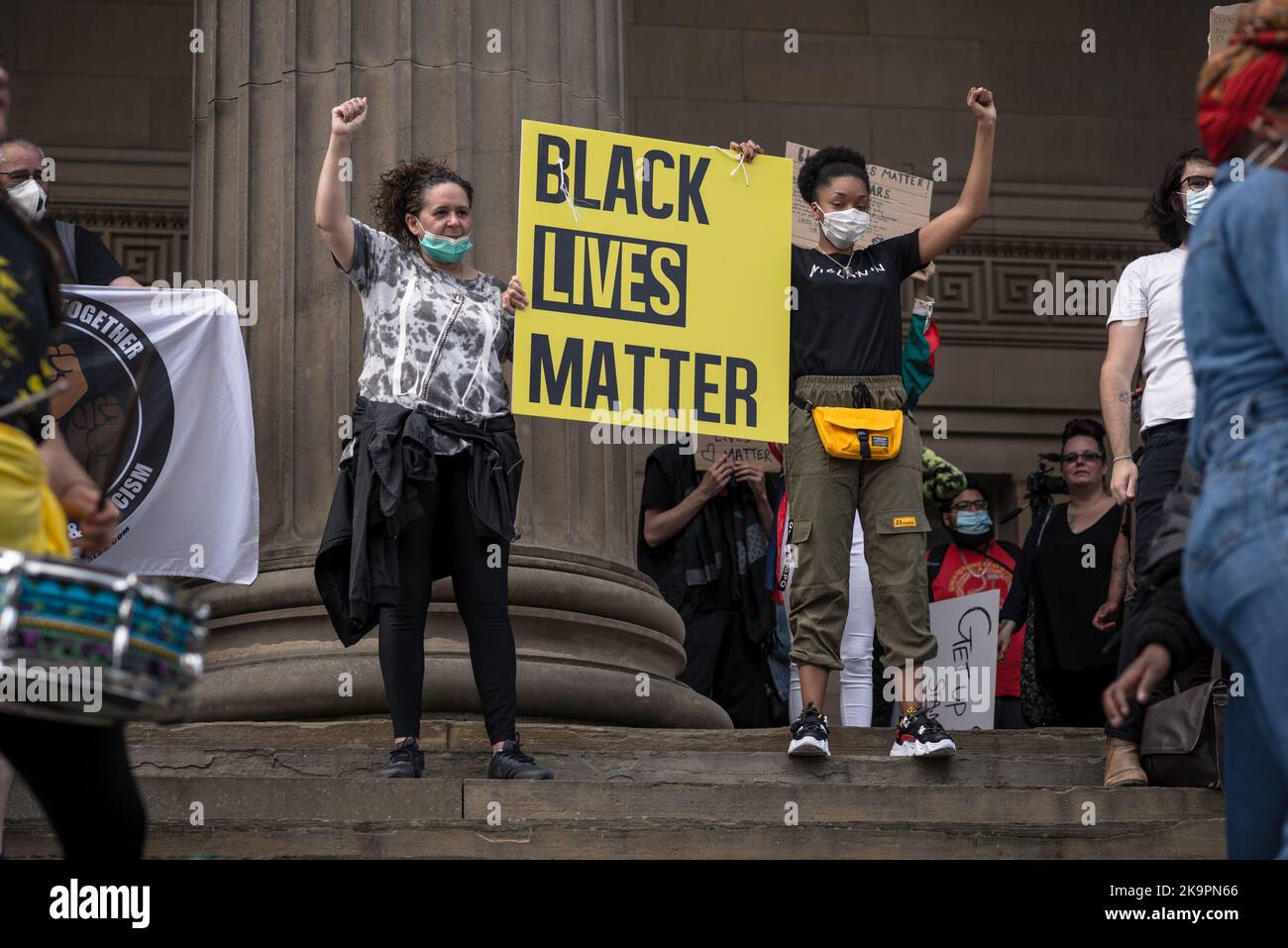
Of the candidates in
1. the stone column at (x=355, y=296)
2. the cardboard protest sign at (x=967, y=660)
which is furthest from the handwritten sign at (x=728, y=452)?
the cardboard protest sign at (x=967, y=660)

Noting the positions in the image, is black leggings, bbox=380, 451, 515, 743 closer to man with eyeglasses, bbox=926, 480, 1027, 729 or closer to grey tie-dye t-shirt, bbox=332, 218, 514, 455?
grey tie-dye t-shirt, bbox=332, 218, 514, 455

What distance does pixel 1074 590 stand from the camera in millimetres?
9672

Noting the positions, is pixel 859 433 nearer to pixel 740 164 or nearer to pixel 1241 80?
pixel 740 164

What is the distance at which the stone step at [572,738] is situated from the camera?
8078 mm

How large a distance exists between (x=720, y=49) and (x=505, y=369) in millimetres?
6856

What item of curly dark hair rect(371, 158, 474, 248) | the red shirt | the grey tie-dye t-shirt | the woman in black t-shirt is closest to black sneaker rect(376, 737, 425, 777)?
the grey tie-dye t-shirt

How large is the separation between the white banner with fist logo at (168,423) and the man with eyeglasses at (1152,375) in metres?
3.18

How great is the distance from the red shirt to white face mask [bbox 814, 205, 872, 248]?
7.75 feet

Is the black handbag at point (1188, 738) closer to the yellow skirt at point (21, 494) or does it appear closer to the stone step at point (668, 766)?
the stone step at point (668, 766)

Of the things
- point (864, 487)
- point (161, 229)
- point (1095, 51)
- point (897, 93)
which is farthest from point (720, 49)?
point (864, 487)

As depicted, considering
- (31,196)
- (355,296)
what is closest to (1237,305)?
(31,196)

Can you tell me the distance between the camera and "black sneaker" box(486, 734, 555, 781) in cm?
730

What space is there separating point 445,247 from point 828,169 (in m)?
1.52

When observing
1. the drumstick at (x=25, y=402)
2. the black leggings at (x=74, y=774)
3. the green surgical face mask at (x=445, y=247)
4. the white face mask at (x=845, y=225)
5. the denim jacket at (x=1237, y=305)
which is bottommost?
the black leggings at (x=74, y=774)
